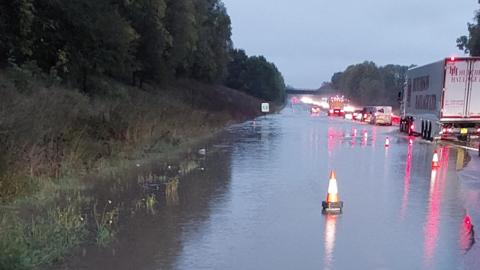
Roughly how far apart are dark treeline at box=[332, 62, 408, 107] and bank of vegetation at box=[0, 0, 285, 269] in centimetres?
12892

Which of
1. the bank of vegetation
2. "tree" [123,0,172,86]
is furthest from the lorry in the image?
"tree" [123,0,172,86]

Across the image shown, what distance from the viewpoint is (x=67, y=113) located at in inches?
655

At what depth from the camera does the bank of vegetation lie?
9102 mm

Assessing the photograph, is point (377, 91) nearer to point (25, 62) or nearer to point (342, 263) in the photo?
point (25, 62)

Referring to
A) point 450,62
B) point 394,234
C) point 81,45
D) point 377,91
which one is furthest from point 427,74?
point 377,91

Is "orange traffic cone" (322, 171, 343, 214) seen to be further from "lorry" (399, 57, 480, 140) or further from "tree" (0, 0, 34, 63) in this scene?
"lorry" (399, 57, 480, 140)

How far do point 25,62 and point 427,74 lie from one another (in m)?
22.4

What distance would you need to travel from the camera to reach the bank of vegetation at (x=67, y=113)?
358 inches

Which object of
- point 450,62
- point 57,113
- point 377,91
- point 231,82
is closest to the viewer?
point 57,113

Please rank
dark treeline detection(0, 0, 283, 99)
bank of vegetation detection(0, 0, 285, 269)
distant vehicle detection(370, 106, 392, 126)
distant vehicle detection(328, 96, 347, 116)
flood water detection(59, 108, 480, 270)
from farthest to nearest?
distant vehicle detection(328, 96, 347, 116) → distant vehicle detection(370, 106, 392, 126) → dark treeline detection(0, 0, 283, 99) → bank of vegetation detection(0, 0, 285, 269) → flood water detection(59, 108, 480, 270)

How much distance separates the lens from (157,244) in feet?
28.2

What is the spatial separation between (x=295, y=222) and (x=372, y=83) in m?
168

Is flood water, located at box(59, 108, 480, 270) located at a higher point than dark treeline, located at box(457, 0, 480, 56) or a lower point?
lower

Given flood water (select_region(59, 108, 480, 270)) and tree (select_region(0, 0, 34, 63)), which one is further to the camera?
tree (select_region(0, 0, 34, 63))
